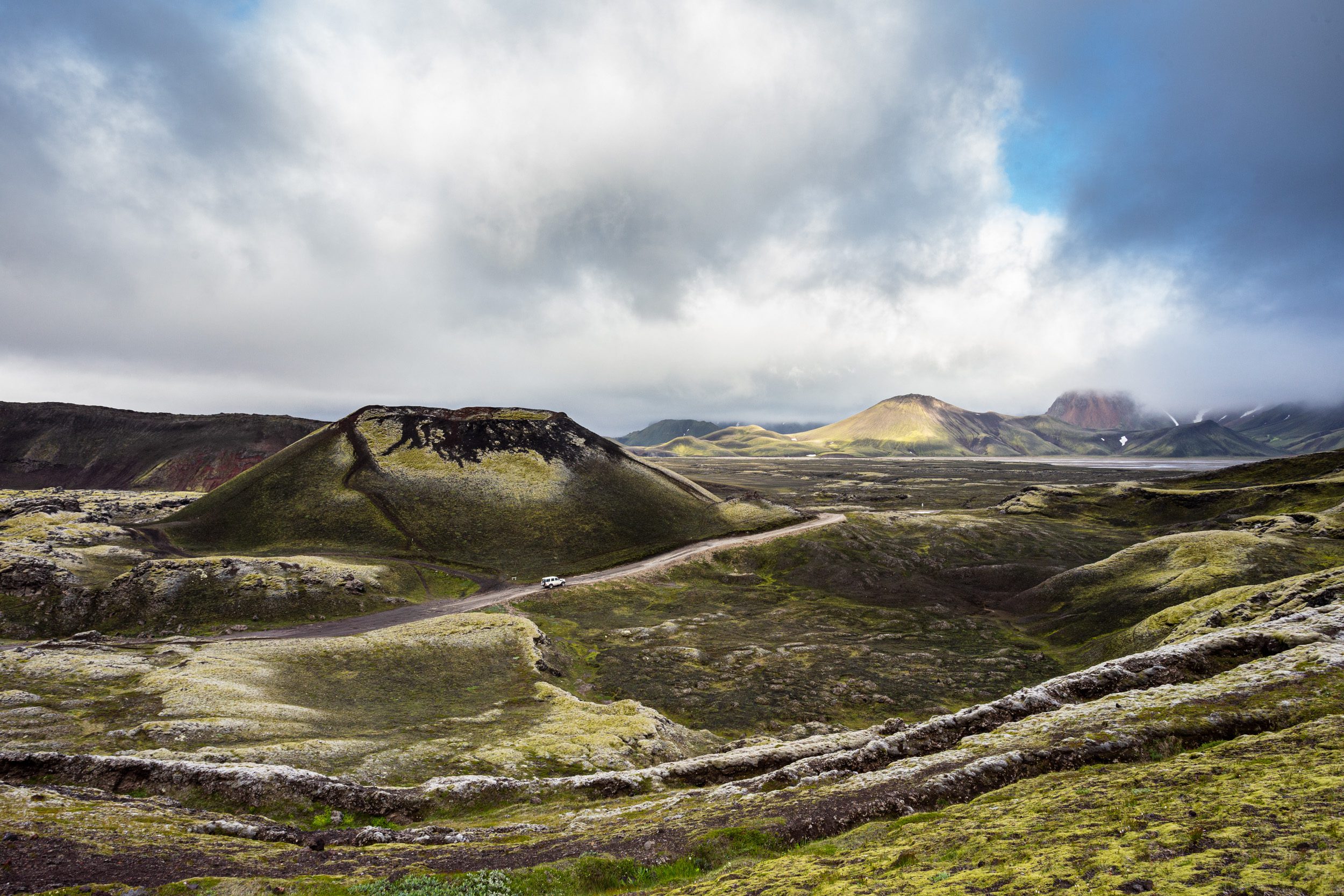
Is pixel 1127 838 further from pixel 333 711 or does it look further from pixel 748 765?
pixel 333 711

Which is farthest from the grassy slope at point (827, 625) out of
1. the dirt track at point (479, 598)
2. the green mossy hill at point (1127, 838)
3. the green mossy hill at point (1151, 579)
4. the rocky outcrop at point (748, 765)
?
the green mossy hill at point (1127, 838)

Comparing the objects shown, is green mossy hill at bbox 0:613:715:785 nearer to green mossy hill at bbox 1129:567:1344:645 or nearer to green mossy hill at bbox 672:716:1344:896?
green mossy hill at bbox 672:716:1344:896

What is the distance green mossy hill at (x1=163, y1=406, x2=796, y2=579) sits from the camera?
4220 inches

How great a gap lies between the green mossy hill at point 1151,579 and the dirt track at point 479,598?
166 feet

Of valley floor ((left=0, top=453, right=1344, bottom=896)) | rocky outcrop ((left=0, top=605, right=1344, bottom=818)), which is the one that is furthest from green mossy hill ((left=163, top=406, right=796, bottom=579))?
rocky outcrop ((left=0, top=605, right=1344, bottom=818))

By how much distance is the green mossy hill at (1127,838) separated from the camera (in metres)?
10.3

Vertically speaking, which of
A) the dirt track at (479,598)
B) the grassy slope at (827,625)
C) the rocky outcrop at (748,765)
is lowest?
the grassy slope at (827,625)

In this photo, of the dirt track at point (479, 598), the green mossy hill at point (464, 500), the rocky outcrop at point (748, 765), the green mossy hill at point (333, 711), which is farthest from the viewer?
the green mossy hill at point (464, 500)

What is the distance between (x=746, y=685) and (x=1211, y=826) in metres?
47.5

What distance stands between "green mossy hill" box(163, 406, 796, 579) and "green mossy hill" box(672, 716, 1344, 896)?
3552 inches

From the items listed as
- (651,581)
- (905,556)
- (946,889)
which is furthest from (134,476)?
(946,889)

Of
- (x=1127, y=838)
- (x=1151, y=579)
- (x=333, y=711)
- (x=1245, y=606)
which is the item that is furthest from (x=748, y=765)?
(x=1151, y=579)

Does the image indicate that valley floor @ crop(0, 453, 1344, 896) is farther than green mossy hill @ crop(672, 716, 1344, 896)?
Yes

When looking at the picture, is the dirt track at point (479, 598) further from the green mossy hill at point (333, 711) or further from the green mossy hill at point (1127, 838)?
the green mossy hill at point (1127, 838)
